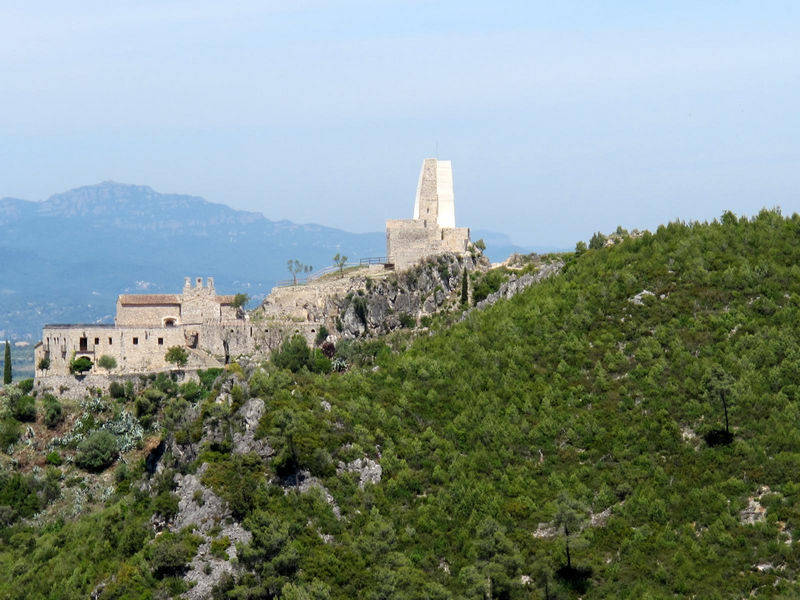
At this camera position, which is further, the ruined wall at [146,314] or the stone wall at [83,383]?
the ruined wall at [146,314]

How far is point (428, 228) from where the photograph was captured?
10719 centimetres

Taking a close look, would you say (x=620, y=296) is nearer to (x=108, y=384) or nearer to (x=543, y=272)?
(x=543, y=272)

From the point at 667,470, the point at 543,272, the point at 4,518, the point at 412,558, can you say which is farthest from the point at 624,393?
the point at 4,518

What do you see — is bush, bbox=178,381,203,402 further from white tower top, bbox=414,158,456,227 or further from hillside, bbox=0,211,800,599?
white tower top, bbox=414,158,456,227

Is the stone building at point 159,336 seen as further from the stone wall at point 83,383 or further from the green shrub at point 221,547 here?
the green shrub at point 221,547

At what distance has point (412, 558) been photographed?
196ft

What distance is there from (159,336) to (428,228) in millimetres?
22594

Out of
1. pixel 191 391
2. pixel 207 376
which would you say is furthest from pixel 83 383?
pixel 207 376

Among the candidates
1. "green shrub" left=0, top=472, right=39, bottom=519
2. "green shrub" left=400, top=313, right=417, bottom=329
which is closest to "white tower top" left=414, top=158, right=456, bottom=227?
"green shrub" left=400, top=313, right=417, bottom=329

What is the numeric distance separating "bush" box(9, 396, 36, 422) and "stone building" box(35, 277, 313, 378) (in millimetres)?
4116

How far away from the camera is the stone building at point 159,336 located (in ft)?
325

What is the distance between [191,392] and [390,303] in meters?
17.2

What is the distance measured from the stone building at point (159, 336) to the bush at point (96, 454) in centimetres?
854

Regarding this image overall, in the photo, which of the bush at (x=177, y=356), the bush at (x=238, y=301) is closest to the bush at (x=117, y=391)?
the bush at (x=177, y=356)
